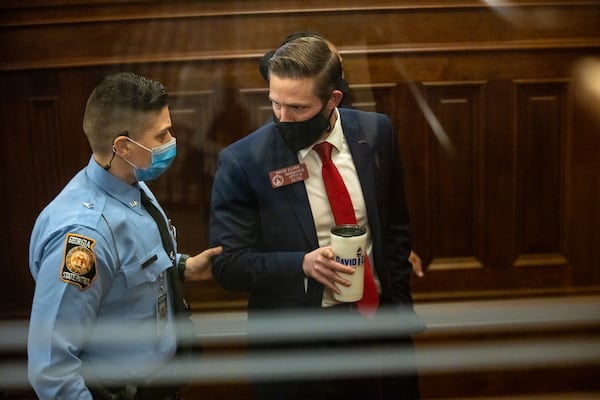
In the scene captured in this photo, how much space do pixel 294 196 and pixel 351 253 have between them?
0.51 ft

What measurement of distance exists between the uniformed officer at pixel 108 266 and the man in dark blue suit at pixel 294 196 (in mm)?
122

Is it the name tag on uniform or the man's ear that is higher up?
the man's ear

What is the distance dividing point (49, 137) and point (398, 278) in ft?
2.98

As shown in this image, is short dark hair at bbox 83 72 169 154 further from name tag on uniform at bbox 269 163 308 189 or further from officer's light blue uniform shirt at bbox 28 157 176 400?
name tag on uniform at bbox 269 163 308 189

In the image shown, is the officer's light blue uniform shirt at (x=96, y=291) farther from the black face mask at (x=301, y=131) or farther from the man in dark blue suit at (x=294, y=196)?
the black face mask at (x=301, y=131)

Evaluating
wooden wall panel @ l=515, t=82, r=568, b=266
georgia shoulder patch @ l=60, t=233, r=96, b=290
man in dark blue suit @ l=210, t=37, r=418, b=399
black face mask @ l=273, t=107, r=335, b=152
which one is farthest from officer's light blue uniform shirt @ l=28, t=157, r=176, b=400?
wooden wall panel @ l=515, t=82, r=568, b=266

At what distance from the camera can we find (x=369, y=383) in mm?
1444

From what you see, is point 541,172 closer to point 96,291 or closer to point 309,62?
point 309,62

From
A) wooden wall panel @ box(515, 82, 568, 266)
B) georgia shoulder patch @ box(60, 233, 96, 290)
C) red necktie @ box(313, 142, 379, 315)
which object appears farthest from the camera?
wooden wall panel @ box(515, 82, 568, 266)

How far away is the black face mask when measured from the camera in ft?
4.39

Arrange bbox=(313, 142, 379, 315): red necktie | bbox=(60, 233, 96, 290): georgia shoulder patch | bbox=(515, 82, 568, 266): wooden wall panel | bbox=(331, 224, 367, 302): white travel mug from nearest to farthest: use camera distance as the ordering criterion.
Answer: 1. bbox=(60, 233, 96, 290): georgia shoulder patch
2. bbox=(331, 224, 367, 302): white travel mug
3. bbox=(313, 142, 379, 315): red necktie
4. bbox=(515, 82, 568, 266): wooden wall panel

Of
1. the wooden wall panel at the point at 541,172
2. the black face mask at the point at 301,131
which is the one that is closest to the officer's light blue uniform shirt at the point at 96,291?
the black face mask at the point at 301,131

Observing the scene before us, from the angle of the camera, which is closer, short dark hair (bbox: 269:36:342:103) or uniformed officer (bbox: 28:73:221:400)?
uniformed officer (bbox: 28:73:221:400)

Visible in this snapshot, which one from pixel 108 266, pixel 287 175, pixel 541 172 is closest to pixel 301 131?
pixel 287 175
